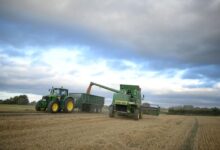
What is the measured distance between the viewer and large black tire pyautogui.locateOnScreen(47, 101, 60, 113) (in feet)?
69.2

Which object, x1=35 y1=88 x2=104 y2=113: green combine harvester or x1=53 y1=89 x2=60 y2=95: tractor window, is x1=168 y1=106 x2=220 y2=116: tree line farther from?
x1=53 y1=89 x2=60 y2=95: tractor window

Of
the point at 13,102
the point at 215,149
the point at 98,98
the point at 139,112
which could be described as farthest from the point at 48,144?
the point at 13,102

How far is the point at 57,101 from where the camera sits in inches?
872

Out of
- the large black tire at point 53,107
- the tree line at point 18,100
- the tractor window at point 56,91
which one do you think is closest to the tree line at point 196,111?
the tree line at point 18,100

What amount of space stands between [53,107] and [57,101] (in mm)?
873

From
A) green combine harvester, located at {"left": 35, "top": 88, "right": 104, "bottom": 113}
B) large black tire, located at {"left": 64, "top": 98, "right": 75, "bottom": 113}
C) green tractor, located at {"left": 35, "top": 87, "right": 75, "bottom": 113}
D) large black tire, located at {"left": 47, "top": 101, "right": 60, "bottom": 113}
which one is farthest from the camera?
large black tire, located at {"left": 64, "top": 98, "right": 75, "bottom": 113}

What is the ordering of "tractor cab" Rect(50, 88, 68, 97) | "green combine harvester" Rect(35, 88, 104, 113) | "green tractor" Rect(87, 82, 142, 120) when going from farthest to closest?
"tractor cab" Rect(50, 88, 68, 97) → "green tractor" Rect(87, 82, 142, 120) → "green combine harvester" Rect(35, 88, 104, 113)

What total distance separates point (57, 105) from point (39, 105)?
187 cm

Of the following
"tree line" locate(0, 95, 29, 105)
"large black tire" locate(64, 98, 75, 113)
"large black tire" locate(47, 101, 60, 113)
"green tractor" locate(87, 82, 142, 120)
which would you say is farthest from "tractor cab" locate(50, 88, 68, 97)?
"tree line" locate(0, 95, 29, 105)

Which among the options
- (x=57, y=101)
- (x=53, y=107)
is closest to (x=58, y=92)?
(x=57, y=101)

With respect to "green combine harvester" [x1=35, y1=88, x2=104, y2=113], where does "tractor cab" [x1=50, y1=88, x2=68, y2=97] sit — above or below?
above

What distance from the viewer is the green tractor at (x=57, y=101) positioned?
2195cm

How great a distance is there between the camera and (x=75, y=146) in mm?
8055

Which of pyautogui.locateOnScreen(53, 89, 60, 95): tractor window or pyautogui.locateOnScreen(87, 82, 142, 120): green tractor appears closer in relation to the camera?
pyautogui.locateOnScreen(87, 82, 142, 120): green tractor
